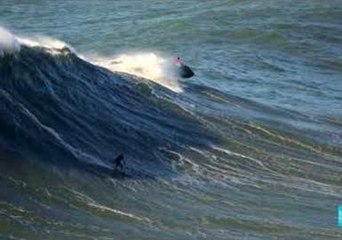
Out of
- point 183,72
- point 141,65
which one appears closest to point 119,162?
point 183,72

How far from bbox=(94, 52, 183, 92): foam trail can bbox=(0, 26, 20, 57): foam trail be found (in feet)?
25.8

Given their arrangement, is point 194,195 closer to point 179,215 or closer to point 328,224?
point 179,215

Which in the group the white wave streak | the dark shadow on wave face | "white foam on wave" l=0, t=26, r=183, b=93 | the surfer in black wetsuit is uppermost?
"white foam on wave" l=0, t=26, r=183, b=93

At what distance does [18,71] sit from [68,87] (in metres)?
1.85

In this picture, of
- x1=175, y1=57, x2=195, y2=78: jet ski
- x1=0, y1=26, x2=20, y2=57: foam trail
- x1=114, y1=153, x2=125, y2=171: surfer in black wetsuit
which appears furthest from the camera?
x1=175, y1=57, x2=195, y2=78: jet ski

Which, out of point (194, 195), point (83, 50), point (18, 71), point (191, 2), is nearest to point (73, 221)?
point (194, 195)

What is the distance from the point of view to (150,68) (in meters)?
31.4

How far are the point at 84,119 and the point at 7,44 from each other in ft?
9.68

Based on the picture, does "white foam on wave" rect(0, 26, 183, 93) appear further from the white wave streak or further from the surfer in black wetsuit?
the white wave streak

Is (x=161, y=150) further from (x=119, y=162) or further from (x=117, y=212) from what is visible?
(x=117, y=212)

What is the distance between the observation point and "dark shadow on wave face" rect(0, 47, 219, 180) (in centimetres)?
1602

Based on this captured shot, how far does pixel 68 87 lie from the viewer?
20.2 metres

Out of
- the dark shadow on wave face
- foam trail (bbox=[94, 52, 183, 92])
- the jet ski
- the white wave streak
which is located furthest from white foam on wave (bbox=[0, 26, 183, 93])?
the white wave streak

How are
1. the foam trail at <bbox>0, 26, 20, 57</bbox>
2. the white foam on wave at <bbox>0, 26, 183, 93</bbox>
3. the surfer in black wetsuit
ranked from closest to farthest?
the surfer in black wetsuit
the foam trail at <bbox>0, 26, 20, 57</bbox>
the white foam on wave at <bbox>0, 26, 183, 93</bbox>
